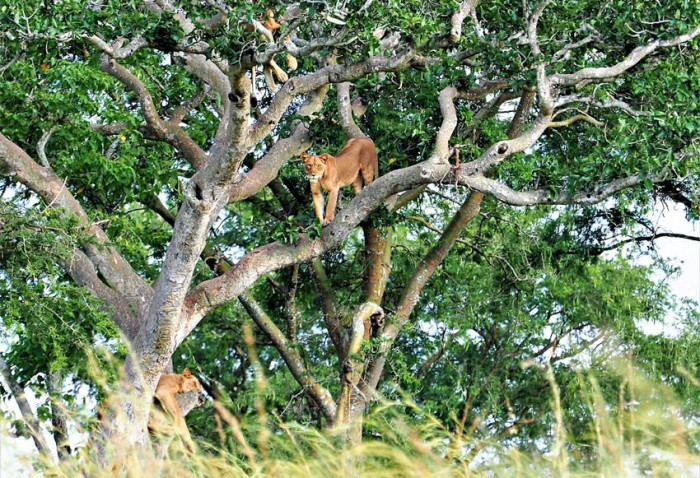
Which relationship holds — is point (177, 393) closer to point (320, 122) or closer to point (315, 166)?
point (315, 166)

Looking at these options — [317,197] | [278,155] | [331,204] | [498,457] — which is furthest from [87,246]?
[498,457]

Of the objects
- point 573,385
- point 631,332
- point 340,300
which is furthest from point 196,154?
point 631,332

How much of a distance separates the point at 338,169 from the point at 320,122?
0.76 m

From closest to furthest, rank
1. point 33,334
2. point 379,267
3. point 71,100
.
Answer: point 33,334 → point 71,100 → point 379,267

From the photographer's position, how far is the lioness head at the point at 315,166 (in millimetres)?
13055

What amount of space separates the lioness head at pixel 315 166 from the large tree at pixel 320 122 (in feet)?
1.22

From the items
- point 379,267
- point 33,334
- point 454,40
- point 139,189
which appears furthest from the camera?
point 379,267

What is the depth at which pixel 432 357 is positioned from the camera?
20.8 metres

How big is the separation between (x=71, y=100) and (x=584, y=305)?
36.7ft

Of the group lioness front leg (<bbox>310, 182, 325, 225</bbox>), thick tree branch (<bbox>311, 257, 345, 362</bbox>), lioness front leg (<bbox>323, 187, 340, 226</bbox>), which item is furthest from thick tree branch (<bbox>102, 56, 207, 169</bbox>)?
thick tree branch (<bbox>311, 257, 345, 362</bbox>)

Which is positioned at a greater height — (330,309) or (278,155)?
(278,155)

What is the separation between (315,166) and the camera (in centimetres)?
1306

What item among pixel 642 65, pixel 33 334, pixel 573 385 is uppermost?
pixel 642 65

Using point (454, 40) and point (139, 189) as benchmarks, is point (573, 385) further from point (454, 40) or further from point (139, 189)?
point (454, 40)
